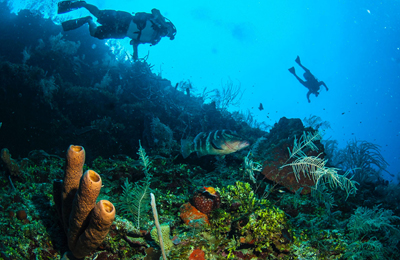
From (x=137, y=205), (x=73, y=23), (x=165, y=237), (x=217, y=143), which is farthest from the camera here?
(x=73, y=23)

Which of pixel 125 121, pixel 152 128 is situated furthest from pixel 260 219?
pixel 125 121

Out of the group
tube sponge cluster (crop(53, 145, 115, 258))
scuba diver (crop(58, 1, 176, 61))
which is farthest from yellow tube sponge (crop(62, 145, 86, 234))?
scuba diver (crop(58, 1, 176, 61))

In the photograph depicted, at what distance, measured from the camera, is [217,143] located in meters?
3.58

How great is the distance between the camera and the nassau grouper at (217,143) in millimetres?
3449

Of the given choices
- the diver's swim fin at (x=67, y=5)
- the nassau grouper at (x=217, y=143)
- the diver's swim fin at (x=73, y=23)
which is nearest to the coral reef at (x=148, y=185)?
the nassau grouper at (x=217, y=143)

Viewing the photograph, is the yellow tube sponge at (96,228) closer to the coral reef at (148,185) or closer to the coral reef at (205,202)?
the coral reef at (148,185)

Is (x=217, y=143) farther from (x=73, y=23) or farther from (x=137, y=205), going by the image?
(x=73, y=23)

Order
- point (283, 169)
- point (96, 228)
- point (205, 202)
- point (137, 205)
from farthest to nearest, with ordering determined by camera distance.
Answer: point (283, 169)
point (205, 202)
point (137, 205)
point (96, 228)

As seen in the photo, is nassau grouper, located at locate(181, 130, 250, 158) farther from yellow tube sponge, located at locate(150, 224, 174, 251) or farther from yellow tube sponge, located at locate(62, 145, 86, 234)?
yellow tube sponge, located at locate(62, 145, 86, 234)

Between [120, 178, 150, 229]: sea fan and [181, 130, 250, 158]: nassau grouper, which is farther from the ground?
[181, 130, 250, 158]: nassau grouper

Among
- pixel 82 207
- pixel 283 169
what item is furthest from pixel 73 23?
pixel 283 169

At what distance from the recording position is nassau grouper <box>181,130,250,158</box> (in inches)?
136

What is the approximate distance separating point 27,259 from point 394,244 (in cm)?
521

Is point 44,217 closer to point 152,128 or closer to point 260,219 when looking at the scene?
point 260,219
